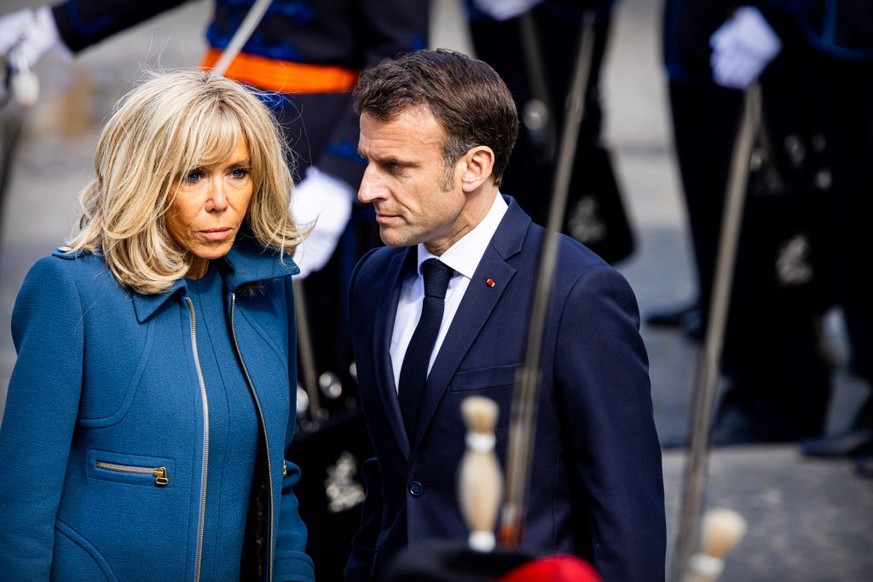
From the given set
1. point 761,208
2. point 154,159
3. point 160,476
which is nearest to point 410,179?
point 154,159

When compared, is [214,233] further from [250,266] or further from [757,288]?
[757,288]

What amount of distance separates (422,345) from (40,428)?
64 cm

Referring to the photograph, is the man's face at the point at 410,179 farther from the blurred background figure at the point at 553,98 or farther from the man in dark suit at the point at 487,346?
the blurred background figure at the point at 553,98

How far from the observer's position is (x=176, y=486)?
2463 mm

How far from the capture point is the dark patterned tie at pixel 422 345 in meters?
2.61

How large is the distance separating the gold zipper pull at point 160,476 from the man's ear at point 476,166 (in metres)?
0.67

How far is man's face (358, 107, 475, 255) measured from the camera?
2557mm

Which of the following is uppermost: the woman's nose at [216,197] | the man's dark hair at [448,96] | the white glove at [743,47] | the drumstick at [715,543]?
the white glove at [743,47]

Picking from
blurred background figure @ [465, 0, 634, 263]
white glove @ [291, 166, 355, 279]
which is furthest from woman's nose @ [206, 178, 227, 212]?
blurred background figure @ [465, 0, 634, 263]

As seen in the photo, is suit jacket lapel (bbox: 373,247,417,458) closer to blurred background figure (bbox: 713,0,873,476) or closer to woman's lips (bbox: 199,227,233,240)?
woman's lips (bbox: 199,227,233,240)

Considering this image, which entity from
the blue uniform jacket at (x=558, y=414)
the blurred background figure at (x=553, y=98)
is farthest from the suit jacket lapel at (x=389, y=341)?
the blurred background figure at (x=553, y=98)

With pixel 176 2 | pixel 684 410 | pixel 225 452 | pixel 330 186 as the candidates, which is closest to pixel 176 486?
pixel 225 452

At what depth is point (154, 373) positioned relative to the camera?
96.9 inches

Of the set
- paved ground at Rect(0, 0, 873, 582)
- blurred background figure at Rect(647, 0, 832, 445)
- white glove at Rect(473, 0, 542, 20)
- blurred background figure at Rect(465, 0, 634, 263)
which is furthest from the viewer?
white glove at Rect(473, 0, 542, 20)
